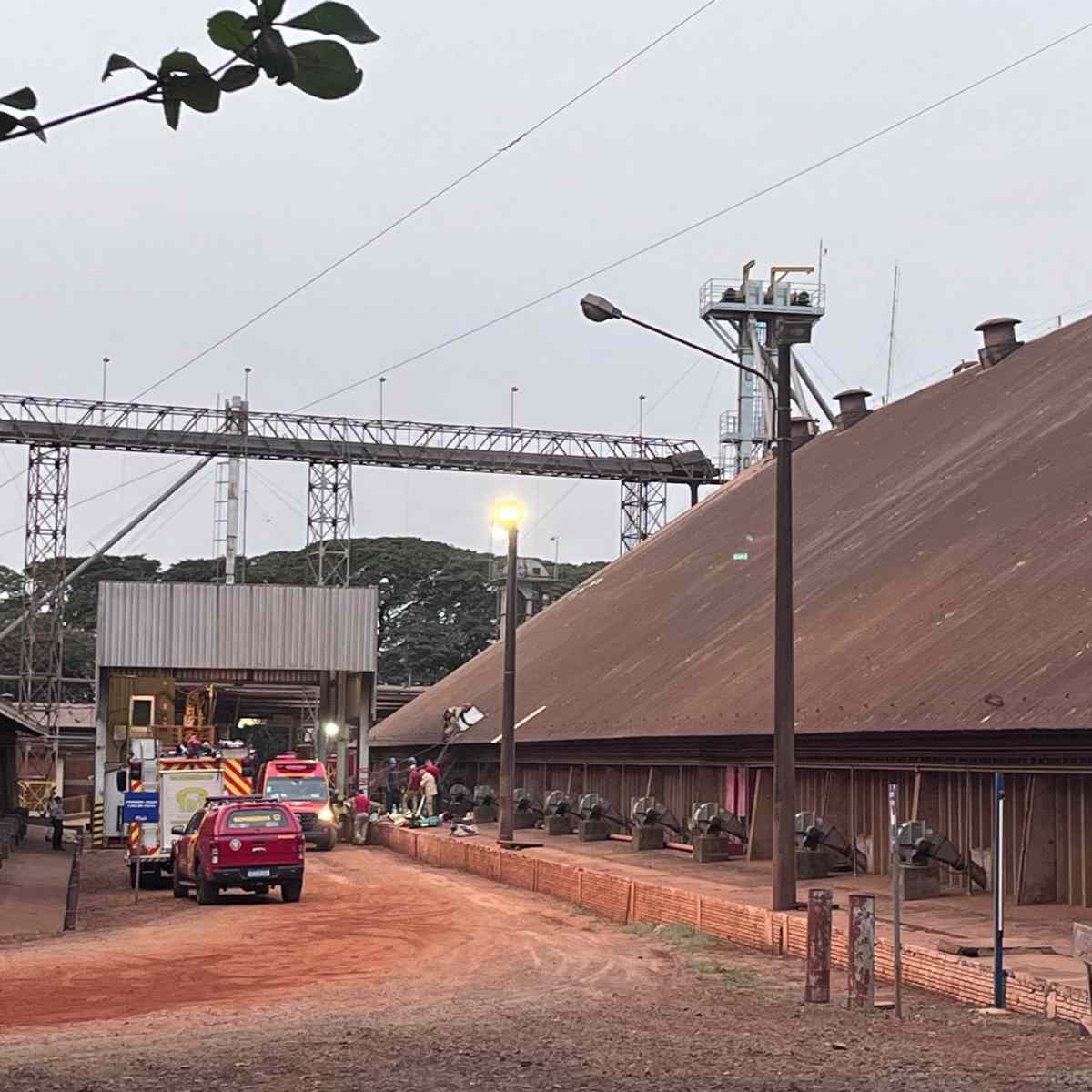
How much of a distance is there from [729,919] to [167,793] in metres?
19.0

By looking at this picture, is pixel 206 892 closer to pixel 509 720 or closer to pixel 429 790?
pixel 509 720

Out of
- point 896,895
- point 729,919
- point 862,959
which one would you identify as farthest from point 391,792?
point 896,895

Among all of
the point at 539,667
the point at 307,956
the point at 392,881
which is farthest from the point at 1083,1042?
the point at 539,667

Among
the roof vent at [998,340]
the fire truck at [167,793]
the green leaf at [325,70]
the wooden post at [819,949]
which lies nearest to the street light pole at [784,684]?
the wooden post at [819,949]

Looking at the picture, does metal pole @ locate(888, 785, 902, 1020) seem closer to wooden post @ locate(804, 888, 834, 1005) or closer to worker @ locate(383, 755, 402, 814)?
wooden post @ locate(804, 888, 834, 1005)

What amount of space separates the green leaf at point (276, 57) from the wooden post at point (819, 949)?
14.1 m

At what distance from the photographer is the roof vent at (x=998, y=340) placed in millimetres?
45594

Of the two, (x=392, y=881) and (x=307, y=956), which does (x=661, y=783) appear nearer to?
(x=392, y=881)

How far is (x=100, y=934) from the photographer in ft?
84.1

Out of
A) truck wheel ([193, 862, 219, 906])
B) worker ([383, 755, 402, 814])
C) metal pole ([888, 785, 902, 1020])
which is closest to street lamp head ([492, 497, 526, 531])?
truck wheel ([193, 862, 219, 906])

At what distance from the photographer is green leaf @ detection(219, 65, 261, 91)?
358 centimetres

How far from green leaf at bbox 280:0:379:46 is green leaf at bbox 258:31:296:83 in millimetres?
58

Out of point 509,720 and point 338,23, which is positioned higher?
point 338,23

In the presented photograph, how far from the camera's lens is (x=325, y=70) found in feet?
A: 11.5
